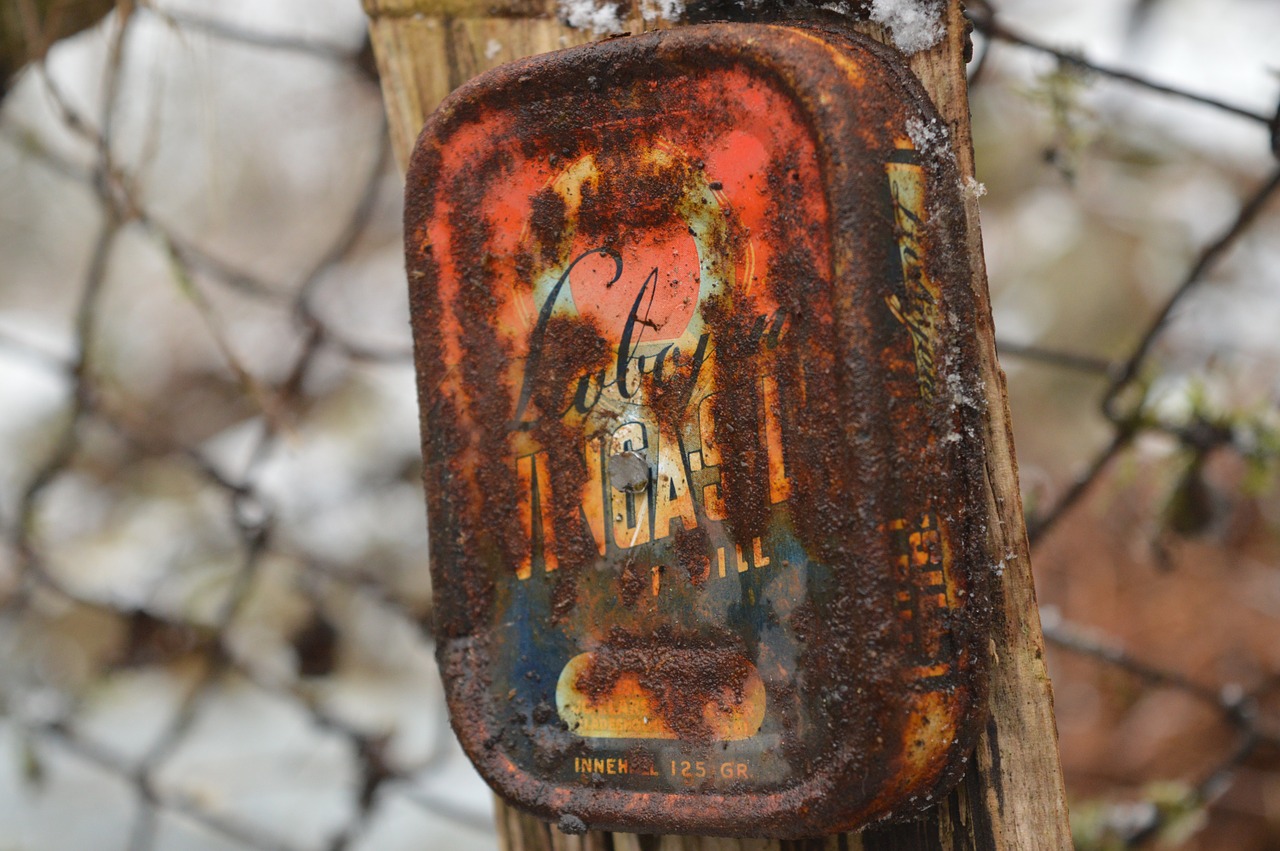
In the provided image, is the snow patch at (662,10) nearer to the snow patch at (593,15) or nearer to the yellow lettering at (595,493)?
the snow patch at (593,15)

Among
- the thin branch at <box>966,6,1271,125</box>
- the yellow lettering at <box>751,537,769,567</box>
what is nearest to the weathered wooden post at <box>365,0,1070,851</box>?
the yellow lettering at <box>751,537,769,567</box>

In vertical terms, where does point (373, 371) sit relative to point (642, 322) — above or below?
above

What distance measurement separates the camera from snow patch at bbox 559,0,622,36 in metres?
0.55

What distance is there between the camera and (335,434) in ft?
5.18

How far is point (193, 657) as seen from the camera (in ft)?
4.56

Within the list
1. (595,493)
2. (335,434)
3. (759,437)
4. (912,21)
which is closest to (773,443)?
(759,437)

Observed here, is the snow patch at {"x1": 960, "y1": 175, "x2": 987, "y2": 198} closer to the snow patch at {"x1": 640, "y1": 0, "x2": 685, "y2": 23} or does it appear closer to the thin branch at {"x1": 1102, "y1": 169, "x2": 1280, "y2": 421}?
the snow patch at {"x1": 640, "y1": 0, "x2": 685, "y2": 23}

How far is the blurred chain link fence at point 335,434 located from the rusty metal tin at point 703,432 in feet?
0.90

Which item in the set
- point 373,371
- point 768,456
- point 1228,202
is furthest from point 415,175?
point 1228,202

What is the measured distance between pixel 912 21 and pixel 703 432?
0.23 meters

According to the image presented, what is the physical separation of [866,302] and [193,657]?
4.23 ft

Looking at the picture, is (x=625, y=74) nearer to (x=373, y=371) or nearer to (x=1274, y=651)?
(x=373, y=371)

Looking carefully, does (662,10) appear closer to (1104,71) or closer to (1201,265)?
(1104,71)

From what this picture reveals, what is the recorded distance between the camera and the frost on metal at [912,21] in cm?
49
